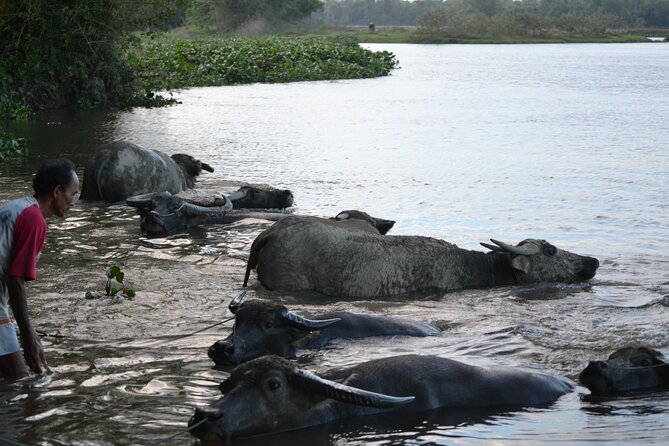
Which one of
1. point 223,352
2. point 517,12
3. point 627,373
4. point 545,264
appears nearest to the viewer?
point 627,373

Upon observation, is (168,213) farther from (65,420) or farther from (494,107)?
(494,107)

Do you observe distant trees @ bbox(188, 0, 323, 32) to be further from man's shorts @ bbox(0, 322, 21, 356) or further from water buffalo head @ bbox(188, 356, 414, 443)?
water buffalo head @ bbox(188, 356, 414, 443)

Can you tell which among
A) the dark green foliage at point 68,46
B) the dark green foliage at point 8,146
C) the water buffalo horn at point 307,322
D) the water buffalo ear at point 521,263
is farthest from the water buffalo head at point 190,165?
the water buffalo horn at point 307,322

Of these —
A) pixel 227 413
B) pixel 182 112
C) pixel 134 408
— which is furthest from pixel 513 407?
pixel 182 112

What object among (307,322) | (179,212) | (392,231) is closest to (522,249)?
(392,231)

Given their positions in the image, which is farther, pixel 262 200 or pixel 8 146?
pixel 8 146

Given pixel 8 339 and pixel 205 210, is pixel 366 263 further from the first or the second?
pixel 8 339

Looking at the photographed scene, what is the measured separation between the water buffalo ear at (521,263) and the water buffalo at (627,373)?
2.64 metres

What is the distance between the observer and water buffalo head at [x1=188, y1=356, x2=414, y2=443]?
479 centimetres

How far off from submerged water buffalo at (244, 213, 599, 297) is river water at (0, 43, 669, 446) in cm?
17

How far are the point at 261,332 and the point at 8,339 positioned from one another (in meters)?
1.50

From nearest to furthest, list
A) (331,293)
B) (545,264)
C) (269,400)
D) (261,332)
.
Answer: (269,400), (261,332), (331,293), (545,264)

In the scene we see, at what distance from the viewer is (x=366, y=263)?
7973 millimetres

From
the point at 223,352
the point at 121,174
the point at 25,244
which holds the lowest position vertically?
the point at 223,352
